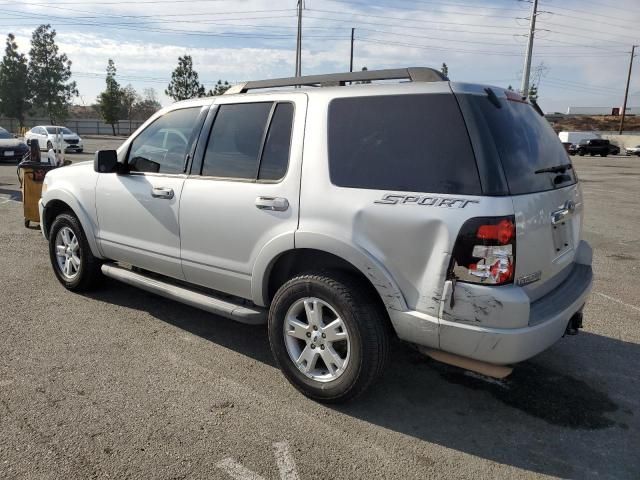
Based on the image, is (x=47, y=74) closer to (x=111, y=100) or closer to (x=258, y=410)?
(x=111, y=100)

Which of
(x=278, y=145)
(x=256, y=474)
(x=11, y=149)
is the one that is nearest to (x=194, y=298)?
(x=278, y=145)

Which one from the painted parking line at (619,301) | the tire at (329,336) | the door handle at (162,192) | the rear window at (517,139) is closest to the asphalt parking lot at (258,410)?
the tire at (329,336)

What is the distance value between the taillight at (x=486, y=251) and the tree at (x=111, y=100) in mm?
59799

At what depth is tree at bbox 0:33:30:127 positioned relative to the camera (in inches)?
2136

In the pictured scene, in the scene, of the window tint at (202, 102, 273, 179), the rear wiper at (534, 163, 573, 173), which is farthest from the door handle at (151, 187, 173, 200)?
the rear wiper at (534, 163, 573, 173)

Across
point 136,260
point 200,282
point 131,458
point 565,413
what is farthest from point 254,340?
point 565,413

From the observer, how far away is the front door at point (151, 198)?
160 inches

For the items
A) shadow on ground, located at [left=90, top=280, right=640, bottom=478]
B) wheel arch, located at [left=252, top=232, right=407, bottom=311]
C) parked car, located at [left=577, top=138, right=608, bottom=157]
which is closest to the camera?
shadow on ground, located at [left=90, top=280, right=640, bottom=478]

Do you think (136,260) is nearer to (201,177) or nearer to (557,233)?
(201,177)

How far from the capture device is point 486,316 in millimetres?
2658

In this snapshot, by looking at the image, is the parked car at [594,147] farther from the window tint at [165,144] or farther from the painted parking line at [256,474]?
the painted parking line at [256,474]

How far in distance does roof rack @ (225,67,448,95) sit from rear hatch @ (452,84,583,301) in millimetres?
258

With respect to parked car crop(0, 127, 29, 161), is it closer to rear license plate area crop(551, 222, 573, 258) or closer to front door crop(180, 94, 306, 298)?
front door crop(180, 94, 306, 298)

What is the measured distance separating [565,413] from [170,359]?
8.88 ft
